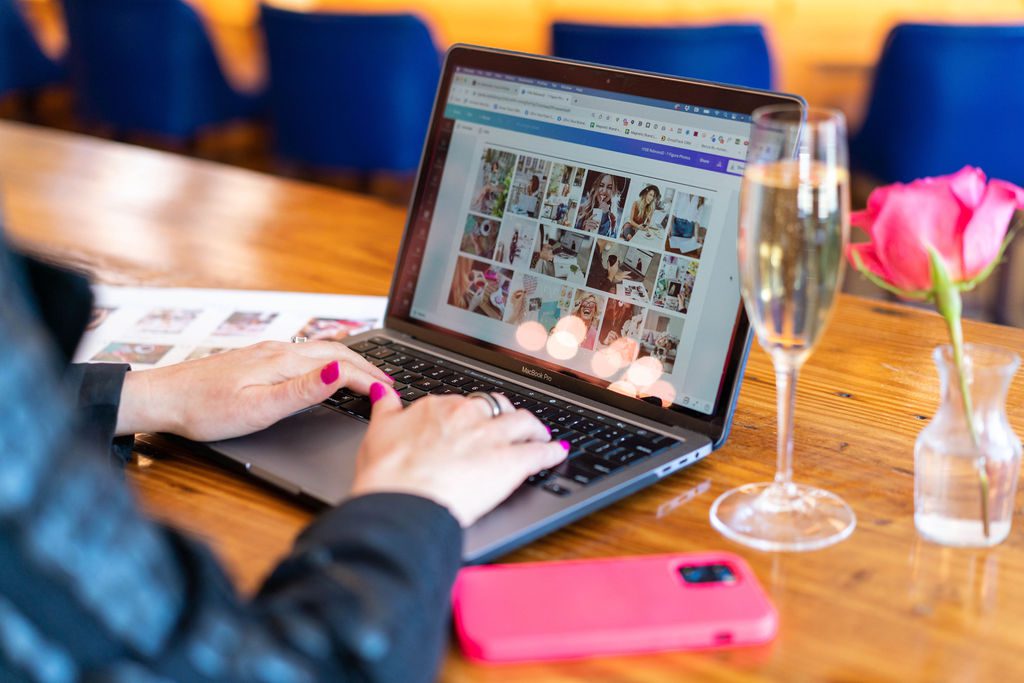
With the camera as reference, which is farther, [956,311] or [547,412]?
[547,412]

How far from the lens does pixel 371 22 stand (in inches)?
115

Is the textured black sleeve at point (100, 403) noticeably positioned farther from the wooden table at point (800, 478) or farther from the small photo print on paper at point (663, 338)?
the small photo print on paper at point (663, 338)

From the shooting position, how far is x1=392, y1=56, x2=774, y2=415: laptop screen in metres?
0.87

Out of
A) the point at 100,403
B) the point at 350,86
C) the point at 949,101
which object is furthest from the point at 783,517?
the point at 350,86

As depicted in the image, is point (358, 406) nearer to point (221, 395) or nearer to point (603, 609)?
point (221, 395)

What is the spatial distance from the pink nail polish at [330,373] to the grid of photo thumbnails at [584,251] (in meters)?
0.19

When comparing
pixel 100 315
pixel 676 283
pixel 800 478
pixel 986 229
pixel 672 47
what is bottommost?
pixel 100 315

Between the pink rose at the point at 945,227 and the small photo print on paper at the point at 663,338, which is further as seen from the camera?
the small photo print on paper at the point at 663,338

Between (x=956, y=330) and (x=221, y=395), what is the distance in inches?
20.9

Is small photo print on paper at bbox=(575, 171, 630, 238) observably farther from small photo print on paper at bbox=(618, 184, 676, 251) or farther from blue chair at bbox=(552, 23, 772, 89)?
blue chair at bbox=(552, 23, 772, 89)

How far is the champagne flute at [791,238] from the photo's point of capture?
65 cm

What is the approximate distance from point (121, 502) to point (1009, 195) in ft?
1.81

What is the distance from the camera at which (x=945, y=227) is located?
69 cm

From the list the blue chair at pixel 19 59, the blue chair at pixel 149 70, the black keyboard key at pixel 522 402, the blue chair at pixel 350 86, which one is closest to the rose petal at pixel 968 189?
the black keyboard key at pixel 522 402
